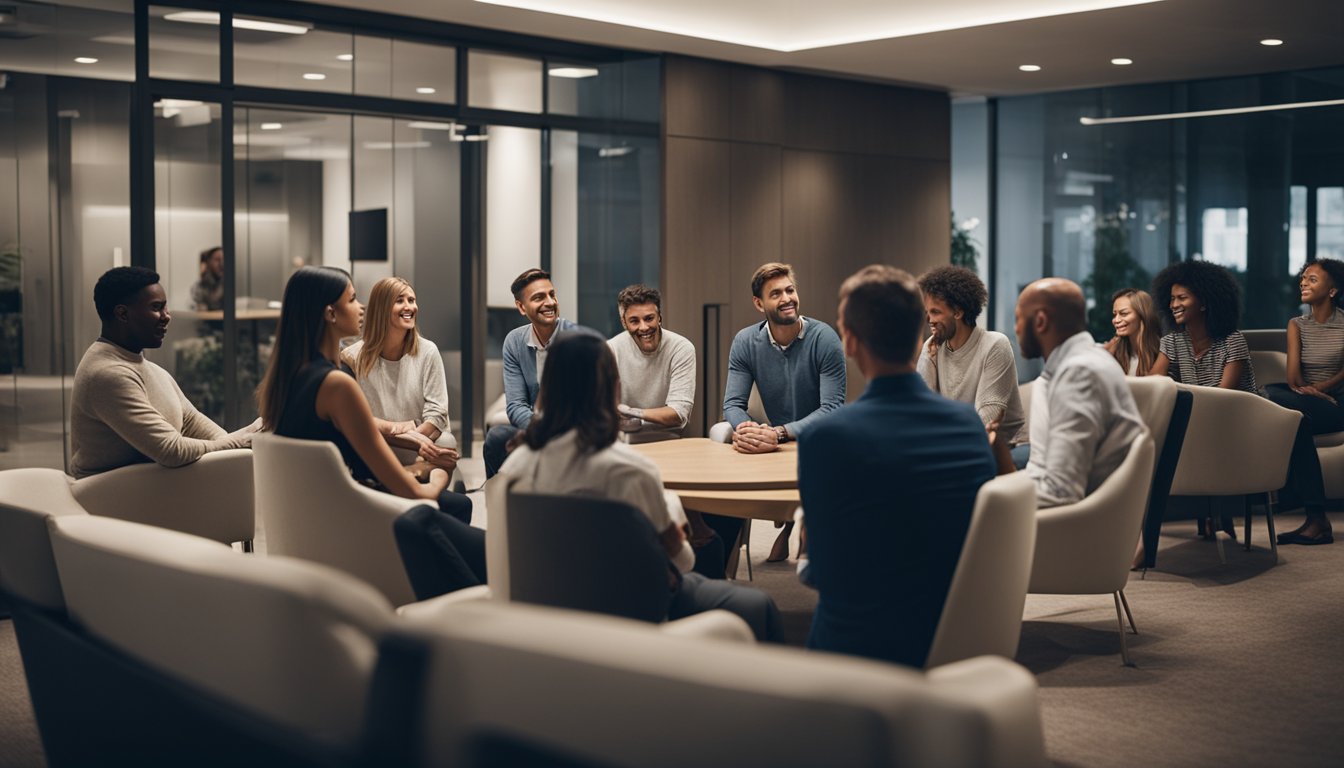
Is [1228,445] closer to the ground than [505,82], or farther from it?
closer to the ground

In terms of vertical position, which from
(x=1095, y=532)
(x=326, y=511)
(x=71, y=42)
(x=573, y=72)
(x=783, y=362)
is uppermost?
(x=573, y=72)

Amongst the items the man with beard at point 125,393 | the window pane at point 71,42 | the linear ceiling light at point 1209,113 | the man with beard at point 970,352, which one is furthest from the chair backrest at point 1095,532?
the linear ceiling light at point 1209,113

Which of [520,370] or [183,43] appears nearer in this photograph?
[520,370]

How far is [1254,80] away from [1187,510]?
17.8 feet

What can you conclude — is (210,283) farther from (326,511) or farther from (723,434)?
(326,511)

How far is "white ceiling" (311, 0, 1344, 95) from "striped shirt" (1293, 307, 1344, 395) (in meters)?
2.05

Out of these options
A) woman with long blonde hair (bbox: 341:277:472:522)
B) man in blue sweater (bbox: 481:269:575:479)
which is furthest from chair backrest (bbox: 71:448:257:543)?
man in blue sweater (bbox: 481:269:575:479)

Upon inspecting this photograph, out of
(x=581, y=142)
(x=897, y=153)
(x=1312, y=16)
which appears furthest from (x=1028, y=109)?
(x=581, y=142)

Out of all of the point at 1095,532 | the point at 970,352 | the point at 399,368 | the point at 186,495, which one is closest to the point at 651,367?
the point at 399,368

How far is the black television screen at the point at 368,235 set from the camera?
885 centimetres

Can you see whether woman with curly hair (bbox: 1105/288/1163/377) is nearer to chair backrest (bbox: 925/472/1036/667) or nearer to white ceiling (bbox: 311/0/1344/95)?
white ceiling (bbox: 311/0/1344/95)

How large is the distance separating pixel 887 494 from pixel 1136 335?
4693mm

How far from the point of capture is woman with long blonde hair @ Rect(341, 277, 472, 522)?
572cm

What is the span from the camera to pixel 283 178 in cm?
836
